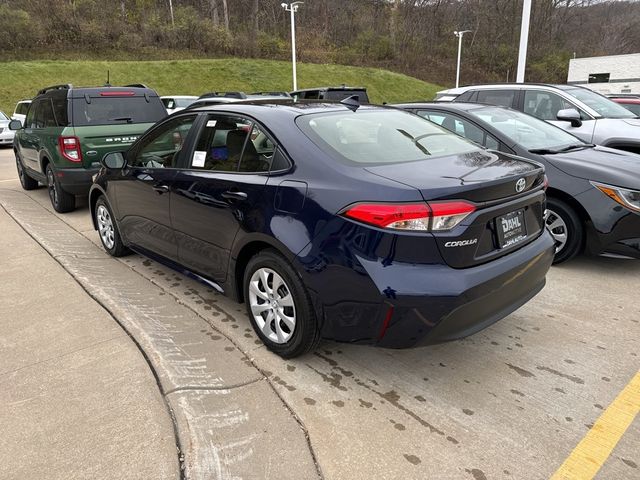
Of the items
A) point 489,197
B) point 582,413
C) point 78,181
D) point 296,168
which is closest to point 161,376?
point 296,168

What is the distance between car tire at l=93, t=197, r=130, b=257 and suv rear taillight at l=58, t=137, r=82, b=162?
Result: 1.68m

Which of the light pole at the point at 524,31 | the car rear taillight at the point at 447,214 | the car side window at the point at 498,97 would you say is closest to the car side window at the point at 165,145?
the car rear taillight at the point at 447,214

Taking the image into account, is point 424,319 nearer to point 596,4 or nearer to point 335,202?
point 335,202

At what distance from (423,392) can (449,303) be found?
65cm

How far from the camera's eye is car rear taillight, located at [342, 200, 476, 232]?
242cm

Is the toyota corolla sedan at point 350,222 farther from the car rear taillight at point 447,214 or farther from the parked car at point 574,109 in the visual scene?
the parked car at point 574,109

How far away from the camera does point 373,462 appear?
7.34 feet

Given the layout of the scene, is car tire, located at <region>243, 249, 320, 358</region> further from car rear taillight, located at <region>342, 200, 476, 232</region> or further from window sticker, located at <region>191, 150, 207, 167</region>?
window sticker, located at <region>191, 150, 207, 167</region>

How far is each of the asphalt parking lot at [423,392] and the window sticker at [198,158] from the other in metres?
1.12

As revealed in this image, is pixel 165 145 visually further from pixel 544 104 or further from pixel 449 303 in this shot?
pixel 544 104

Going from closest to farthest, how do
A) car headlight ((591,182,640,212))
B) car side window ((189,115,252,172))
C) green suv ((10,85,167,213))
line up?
car side window ((189,115,252,172))
car headlight ((591,182,640,212))
green suv ((10,85,167,213))

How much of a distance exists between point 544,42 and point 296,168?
217 ft

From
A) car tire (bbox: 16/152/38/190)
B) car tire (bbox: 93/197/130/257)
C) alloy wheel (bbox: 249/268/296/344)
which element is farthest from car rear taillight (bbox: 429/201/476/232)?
car tire (bbox: 16/152/38/190)

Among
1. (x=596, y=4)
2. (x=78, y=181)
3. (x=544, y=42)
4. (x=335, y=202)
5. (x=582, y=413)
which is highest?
(x=596, y=4)
